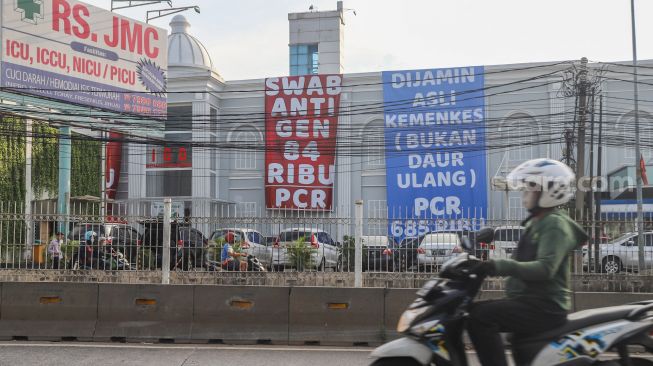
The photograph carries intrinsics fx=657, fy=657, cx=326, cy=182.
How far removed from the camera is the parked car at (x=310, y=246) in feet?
36.6

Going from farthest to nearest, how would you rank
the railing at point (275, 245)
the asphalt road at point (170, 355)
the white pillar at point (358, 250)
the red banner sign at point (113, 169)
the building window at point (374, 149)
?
the red banner sign at point (113, 169) → the building window at point (374, 149) → the railing at point (275, 245) → the white pillar at point (358, 250) → the asphalt road at point (170, 355)

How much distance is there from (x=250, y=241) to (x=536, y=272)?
8.28m

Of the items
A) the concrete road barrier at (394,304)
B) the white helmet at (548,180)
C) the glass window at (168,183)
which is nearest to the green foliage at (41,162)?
the glass window at (168,183)

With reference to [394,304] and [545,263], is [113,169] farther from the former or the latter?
[545,263]

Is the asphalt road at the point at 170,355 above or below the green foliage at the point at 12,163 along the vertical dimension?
below

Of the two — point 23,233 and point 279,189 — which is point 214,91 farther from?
point 23,233

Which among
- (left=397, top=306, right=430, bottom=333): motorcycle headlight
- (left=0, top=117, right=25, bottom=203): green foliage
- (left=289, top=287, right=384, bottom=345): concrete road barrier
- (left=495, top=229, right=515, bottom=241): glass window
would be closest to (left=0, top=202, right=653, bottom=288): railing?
(left=495, top=229, right=515, bottom=241): glass window

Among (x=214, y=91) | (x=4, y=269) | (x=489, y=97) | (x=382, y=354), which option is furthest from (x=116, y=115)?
(x=382, y=354)

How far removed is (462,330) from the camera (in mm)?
4004

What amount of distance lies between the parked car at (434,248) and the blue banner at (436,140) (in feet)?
67.0

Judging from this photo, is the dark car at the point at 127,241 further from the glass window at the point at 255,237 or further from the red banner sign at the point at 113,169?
the red banner sign at the point at 113,169

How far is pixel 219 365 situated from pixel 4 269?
5709 mm

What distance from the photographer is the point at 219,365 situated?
720 cm

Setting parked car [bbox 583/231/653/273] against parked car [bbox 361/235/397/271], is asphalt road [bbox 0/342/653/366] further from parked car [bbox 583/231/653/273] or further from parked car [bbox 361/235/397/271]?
parked car [bbox 583/231/653/273]
